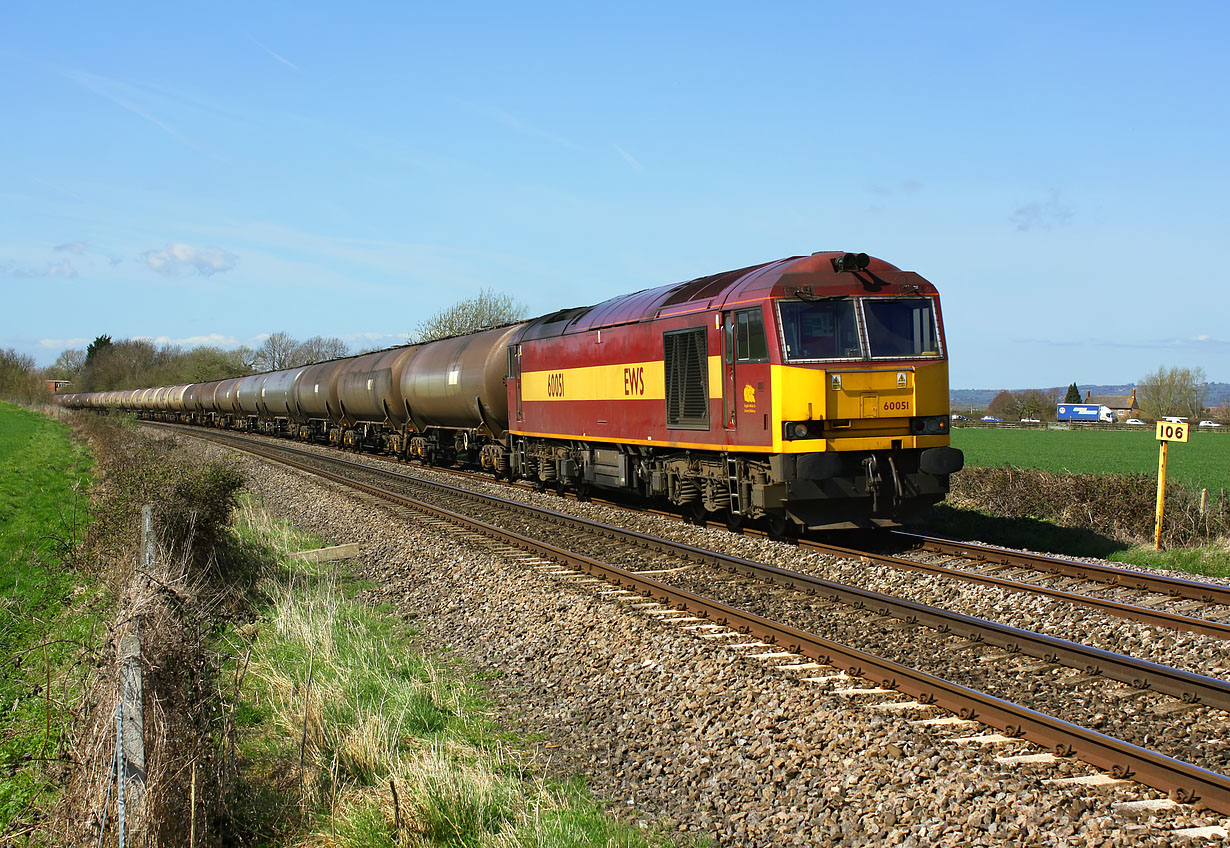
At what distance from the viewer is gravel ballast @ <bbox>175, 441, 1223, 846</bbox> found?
15.4 feet

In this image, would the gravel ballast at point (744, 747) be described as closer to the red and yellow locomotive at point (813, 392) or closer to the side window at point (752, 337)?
the red and yellow locomotive at point (813, 392)

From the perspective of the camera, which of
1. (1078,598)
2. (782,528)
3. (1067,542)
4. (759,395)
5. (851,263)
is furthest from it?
(1067,542)

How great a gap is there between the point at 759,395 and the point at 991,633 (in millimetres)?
4976

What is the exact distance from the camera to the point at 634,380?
15.4 metres

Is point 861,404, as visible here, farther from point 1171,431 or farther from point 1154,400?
point 1154,400

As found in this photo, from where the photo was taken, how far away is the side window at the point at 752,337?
1184 cm

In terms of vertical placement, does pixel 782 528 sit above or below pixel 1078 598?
above

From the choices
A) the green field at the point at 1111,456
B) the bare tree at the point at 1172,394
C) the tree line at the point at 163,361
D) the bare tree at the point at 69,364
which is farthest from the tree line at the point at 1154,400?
the bare tree at the point at 69,364

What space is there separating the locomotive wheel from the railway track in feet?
5.34

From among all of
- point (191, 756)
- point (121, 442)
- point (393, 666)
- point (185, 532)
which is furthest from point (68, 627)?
point (121, 442)

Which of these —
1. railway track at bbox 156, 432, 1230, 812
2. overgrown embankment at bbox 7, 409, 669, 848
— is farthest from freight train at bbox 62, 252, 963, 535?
overgrown embankment at bbox 7, 409, 669, 848

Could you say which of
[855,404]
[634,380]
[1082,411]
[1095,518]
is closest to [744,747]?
[855,404]

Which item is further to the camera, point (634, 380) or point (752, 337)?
point (634, 380)

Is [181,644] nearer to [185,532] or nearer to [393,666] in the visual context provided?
[393,666]
